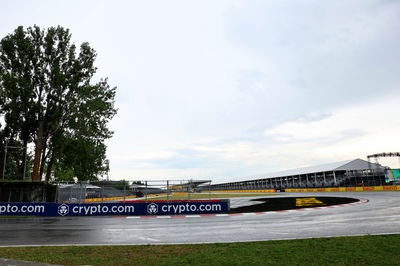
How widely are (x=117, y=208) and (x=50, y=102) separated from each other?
1621cm

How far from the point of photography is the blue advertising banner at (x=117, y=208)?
1869 centimetres

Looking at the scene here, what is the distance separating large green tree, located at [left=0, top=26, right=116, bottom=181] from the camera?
28562 mm

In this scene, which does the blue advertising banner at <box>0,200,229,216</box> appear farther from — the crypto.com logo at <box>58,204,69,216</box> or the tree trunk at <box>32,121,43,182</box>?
the tree trunk at <box>32,121,43,182</box>

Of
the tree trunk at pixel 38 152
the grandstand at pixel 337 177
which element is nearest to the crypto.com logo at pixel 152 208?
the grandstand at pixel 337 177

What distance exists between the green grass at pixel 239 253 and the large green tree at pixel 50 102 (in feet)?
74.8

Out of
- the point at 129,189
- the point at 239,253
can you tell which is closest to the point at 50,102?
the point at 129,189

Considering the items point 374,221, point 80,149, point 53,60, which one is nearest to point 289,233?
point 374,221

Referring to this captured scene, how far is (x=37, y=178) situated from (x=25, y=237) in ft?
66.9

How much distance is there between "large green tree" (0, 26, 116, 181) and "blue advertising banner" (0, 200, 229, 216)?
1007 centimetres

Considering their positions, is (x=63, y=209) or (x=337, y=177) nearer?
(x=63, y=209)

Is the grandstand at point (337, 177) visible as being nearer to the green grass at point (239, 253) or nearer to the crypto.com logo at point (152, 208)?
the crypto.com logo at point (152, 208)

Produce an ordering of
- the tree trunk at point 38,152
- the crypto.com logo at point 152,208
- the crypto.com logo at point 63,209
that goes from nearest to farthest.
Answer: the crypto.com logo at point 152,208, the crypto.com logo at point 63,209, the tree trunk at point 38,152

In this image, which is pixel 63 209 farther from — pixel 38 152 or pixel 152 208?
pixel 38 152

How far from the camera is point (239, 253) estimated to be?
6.97m
